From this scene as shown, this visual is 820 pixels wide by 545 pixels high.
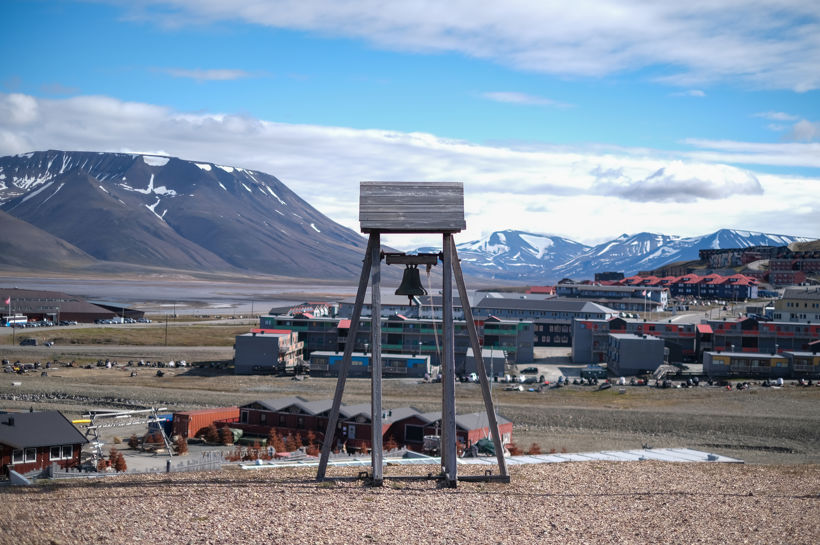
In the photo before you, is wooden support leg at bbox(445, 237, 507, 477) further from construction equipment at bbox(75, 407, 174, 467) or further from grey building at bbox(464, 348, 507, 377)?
grey building at bbox(464, 348, 507, 377)

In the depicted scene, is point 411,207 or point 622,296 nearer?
point 411,207

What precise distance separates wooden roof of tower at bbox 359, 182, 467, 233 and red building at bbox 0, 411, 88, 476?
54.1ft

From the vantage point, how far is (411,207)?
42.5 feet

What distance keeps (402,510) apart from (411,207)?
4.93m

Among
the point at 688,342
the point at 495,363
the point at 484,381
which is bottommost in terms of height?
the point at 495,363

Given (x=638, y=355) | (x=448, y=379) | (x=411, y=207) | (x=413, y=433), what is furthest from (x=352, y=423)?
(x=638, y=355)

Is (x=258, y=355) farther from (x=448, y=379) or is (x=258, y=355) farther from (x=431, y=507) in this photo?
(x=431, y=507)

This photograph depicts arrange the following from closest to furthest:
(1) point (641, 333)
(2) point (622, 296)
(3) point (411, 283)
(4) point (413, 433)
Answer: (3) point (411, 283) < (4) point (413, 433) < (1) point (641, 333) < (2) point (622, 296)

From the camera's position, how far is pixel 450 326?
12984 mm

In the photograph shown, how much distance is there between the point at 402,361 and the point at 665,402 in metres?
19.2

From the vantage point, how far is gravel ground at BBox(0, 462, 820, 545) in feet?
32.3

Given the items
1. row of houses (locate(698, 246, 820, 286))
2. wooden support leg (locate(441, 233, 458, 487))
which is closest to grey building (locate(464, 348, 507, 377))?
wooden support leg (locate(441, 233, 458, 487))

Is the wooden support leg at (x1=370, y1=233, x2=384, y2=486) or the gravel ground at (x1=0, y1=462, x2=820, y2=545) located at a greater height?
the wooden support leg at (x1=370, y1=233, x2=384, y2=486)

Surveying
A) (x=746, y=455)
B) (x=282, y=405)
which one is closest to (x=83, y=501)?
(x=282, y=405)
